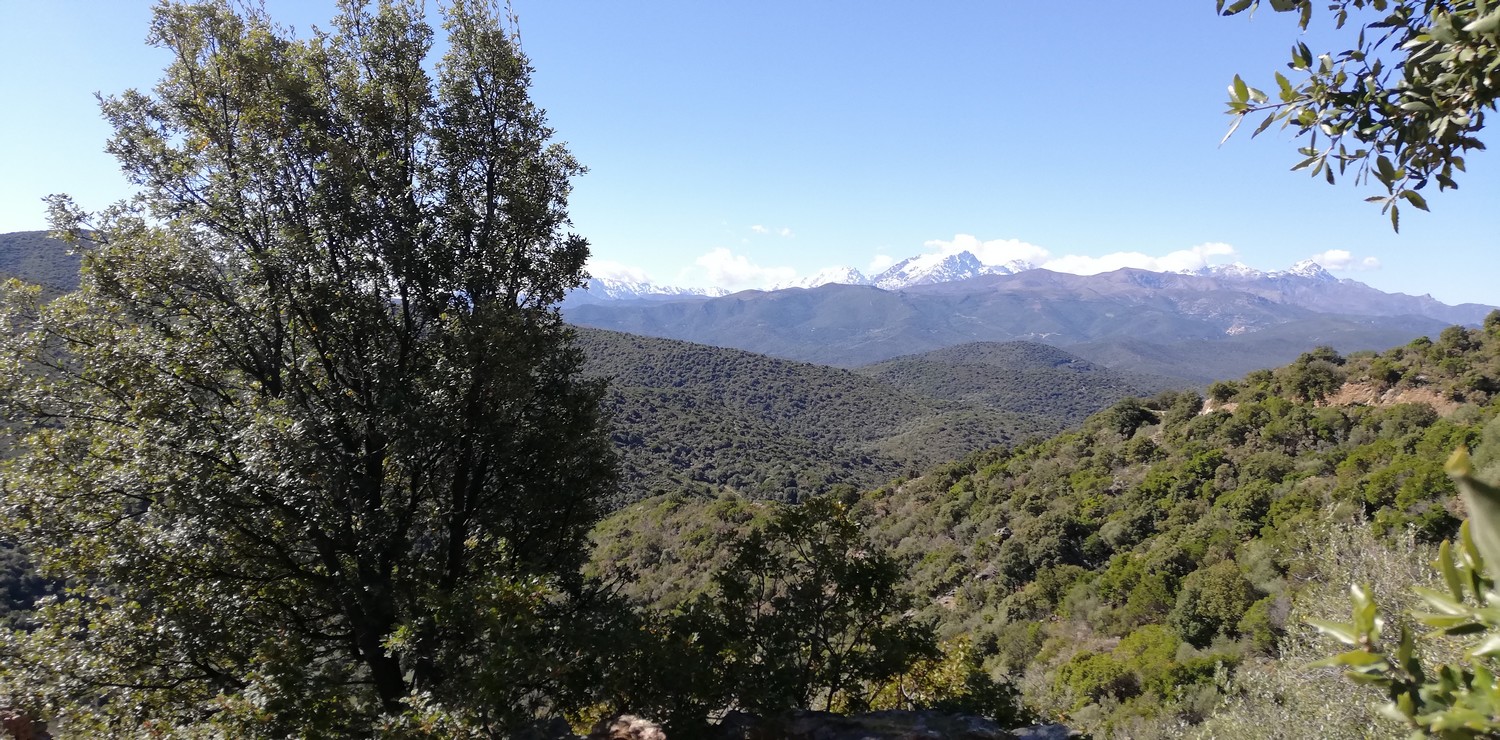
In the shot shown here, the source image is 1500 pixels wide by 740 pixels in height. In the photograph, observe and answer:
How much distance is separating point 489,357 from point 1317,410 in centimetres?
2865

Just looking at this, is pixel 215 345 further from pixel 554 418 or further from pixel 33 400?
pixel 554 418

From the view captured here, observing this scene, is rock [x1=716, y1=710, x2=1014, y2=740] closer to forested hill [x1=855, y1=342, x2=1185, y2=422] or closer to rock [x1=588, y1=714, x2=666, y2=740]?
rock [x1=588, y1=714, x2=666, y2=740]

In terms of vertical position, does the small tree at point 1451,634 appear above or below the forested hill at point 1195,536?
above

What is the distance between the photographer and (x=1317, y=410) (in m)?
23.9

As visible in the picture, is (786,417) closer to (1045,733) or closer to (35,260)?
(35,260)

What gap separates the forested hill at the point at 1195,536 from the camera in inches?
381

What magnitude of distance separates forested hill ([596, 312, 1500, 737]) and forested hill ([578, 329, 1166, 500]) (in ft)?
79.7

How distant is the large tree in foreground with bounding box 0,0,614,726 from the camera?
682 cm

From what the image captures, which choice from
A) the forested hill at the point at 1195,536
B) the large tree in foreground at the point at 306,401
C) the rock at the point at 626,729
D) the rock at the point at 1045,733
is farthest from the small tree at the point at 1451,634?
the rock at the point at 626,729

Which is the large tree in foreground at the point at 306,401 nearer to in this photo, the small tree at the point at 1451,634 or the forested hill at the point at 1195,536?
the forested hill at the point at 1195,536

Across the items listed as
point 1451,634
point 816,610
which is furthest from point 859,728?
point 1451,634

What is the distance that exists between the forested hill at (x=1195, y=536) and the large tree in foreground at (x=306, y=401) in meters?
3.18

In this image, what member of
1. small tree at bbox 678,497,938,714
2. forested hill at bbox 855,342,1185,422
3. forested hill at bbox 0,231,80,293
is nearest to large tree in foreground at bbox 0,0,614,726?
small tree at bbox 678,497,938,714

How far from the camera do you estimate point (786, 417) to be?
112000 millimetres
